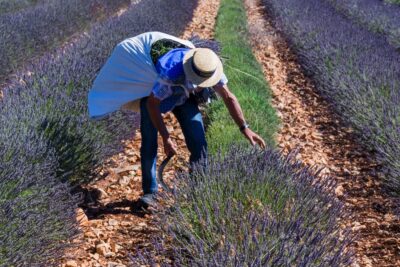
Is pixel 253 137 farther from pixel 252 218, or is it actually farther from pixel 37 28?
pixel 37 28

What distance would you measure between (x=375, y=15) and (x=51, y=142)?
800 cm

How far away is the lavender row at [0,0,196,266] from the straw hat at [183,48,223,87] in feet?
3.01

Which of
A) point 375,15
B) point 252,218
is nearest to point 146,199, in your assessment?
point 252,218

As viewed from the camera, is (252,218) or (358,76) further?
(358,76)

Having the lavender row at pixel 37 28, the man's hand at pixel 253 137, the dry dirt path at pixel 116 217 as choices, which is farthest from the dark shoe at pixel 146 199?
the lavender row at pixel 37 28

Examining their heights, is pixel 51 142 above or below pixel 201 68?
below

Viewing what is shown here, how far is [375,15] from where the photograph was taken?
33.5 feet

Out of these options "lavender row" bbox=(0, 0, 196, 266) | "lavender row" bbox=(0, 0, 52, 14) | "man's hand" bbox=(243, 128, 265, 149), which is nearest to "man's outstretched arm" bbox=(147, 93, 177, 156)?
"man's hand" bbox=(243, 128, 265, 149)

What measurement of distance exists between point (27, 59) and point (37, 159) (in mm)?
5369

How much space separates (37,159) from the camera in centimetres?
323

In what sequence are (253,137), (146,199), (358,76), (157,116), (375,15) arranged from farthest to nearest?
(375,15) → (358,76) → (146,199) → (253,137) → (157,116)

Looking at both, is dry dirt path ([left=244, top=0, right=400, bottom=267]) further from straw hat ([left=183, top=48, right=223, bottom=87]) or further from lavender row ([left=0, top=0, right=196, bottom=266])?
lavender row ([left=0, top=0, right=196, bottom=266])

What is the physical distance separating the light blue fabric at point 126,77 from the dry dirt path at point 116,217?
629 millimetres

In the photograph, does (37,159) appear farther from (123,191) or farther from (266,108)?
(266,108)
